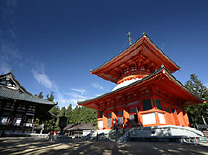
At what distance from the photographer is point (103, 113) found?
48.1ft

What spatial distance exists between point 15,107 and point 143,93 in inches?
649

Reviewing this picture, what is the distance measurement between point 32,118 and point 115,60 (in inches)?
557

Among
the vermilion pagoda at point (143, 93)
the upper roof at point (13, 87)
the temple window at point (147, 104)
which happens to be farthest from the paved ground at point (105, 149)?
the upper roof at point (13, 87)

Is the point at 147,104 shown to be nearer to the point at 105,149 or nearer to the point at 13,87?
the point at 105,149

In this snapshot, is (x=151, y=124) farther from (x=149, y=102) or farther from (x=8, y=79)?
(x=8, y=79)

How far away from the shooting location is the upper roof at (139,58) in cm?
1189

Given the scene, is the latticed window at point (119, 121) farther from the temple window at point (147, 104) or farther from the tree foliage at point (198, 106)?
the tree foliage at point (198, 106)

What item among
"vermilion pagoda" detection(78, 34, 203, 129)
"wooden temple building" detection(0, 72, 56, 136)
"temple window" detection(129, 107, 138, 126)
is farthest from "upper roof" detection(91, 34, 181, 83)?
"wooden temple building" detection(0, 72, 56, 136)

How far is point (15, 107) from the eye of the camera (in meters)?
15.1

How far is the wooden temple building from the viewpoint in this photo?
13.8 m

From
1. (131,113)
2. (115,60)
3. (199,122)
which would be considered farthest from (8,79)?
(199,122)

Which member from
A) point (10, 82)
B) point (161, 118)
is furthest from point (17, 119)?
point (161, 118)

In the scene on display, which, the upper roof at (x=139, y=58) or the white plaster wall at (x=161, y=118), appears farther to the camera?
the upper roof at (x=139, y=58)

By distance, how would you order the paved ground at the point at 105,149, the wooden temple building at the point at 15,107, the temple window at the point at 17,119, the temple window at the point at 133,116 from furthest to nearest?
the temple window at the point at 17,119
the wooden temple building at the point at 15,107
the temple window at the point at 133,116
the paved ground at the point at 105,149
